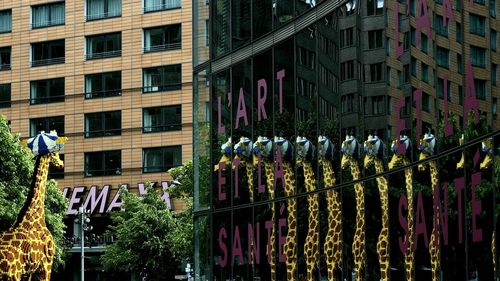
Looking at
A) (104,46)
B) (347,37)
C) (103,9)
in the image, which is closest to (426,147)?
(347,37)

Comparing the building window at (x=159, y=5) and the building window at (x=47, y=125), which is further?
the building window at (x=47, y=125)

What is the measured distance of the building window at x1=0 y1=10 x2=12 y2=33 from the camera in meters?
81.9

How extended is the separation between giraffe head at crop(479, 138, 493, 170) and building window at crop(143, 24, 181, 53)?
5885cm

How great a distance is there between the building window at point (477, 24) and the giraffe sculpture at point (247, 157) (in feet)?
33.0

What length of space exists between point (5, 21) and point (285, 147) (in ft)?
199

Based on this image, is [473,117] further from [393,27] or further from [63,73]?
[63,73]

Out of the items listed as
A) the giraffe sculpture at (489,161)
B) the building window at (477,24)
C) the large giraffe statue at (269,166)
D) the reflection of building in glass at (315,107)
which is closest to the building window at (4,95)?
the reflection of building in glass at (315,107)

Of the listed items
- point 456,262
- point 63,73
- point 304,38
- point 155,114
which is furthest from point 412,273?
point 63,73

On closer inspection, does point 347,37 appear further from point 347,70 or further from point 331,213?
point 331,213

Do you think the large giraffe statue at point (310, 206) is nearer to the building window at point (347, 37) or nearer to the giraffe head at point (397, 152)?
the building window at point (347, 37)

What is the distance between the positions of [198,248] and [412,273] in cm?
1125

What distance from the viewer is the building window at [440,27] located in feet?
59.4

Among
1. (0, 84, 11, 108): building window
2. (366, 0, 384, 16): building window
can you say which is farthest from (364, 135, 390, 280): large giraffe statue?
(0, 84, 11, 108): building window

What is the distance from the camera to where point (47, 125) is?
262 ft
